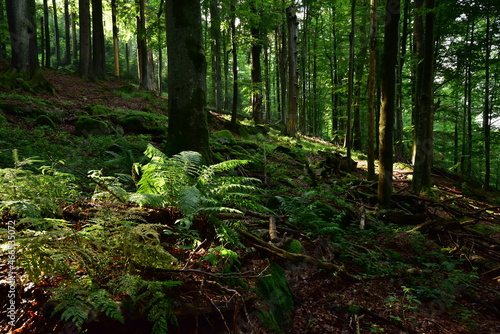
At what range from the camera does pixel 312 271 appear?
12.5ft

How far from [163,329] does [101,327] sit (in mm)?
390

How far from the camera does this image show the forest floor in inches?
81.5

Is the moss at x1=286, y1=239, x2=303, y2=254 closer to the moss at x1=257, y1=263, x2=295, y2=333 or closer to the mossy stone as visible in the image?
the moss at x1=257, y1=263, x2=295, y2=333

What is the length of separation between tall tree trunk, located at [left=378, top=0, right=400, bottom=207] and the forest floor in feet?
3.86

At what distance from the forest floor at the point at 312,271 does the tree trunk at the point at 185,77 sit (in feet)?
5.60

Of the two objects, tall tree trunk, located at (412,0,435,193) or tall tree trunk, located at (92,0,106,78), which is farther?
tall tree trunk, located at (92,0,106,78)

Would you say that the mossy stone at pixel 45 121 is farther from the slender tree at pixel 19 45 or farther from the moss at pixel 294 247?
the moss at pixel 294 247

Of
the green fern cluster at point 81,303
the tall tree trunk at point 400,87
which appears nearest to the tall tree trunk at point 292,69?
the tall tree trunk at point 400,87

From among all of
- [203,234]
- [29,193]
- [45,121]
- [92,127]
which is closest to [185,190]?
[203,234]

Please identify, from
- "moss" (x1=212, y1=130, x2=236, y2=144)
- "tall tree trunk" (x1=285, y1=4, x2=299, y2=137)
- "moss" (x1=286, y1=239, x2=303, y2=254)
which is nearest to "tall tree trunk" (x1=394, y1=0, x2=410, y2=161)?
"tall tree trunk" (x1=285, y1=4, x2=299, y2=137)

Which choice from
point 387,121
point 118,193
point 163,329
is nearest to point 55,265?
point 163,329

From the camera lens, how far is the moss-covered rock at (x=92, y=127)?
8.60 m

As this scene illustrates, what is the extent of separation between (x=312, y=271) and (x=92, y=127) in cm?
824

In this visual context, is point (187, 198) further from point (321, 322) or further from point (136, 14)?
point (136, 14)
